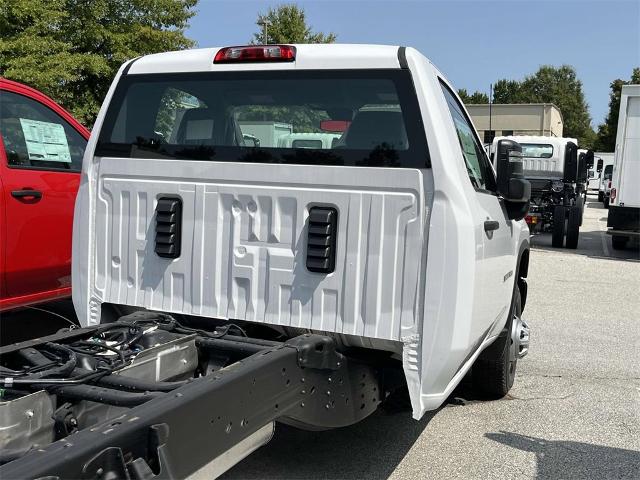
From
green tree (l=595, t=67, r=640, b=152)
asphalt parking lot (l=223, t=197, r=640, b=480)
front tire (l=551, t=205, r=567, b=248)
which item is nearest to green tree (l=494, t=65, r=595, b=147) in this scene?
green tree (l=595, t=67, r=640, b=152)

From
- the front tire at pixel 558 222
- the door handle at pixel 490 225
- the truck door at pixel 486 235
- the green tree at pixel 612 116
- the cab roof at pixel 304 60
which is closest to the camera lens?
the cab roof at pixel 304 60

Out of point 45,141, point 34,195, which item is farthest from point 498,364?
point 45,141

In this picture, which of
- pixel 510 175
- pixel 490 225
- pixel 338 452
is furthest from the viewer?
pixel 510 175

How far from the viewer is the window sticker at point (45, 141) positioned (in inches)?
164

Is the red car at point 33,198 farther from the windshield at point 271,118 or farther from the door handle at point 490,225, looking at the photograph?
the door handle at point 490,225

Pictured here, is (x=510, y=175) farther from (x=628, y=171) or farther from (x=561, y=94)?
(x=561, y=94)

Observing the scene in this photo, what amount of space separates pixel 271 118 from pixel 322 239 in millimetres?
864

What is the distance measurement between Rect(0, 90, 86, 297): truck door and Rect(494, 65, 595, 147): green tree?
3385 inches

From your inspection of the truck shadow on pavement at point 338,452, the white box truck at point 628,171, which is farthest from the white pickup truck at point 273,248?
the white box truck at point 628,171

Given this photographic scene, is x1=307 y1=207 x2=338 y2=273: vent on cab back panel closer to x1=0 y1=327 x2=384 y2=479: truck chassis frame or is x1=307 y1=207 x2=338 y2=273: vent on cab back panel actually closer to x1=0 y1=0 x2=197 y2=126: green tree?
x1=0 y1=327 x2=384 y2=479: truck chassis frame

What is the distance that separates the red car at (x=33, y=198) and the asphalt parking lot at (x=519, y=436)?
171 centimetres

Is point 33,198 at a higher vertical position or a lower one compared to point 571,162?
lower

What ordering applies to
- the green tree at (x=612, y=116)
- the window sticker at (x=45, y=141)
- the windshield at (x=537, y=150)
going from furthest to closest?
the green tree at (x=612, y=116), the windshield at (x=537, y=150), the window sticker at (x=45, y=141)

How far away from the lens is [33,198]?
4.01 metres
